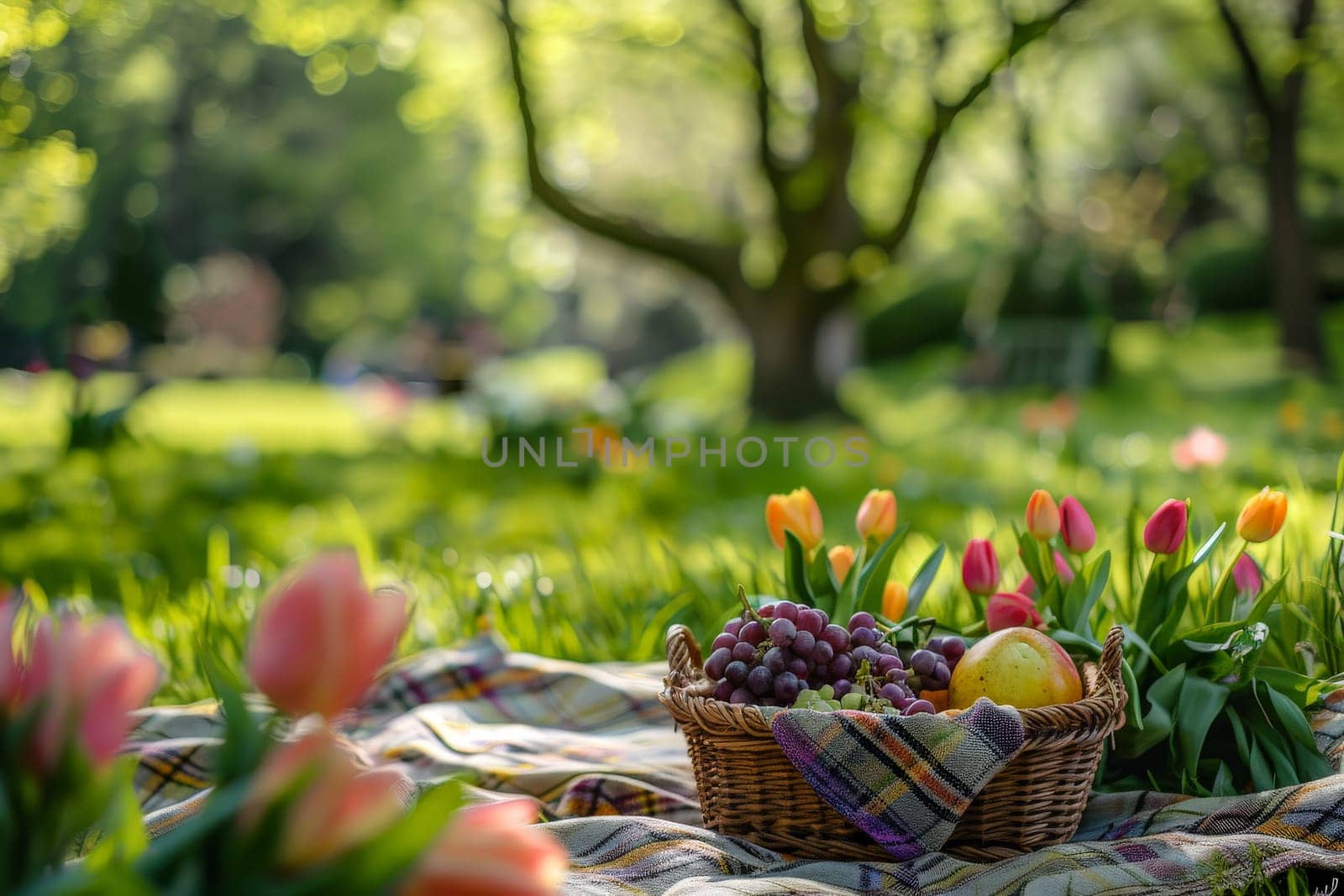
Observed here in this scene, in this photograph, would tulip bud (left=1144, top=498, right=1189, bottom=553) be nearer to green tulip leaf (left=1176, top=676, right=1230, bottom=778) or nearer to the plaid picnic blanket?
green tulip leaf (left=1176, top=676, right=1230, bottom=778)

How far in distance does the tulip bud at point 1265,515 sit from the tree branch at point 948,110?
18.0ft

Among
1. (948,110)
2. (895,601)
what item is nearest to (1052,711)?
(895,601)

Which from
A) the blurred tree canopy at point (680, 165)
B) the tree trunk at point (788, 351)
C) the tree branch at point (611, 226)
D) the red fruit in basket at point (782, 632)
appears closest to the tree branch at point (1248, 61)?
the blurred tree canopy at point (680, 165)

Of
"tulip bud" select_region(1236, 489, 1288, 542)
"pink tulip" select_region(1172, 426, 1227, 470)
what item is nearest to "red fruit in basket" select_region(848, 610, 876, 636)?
"tulip bud" select_region(1236, 489, 1288, 542)

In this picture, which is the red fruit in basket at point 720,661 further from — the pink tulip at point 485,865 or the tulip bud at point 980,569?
the pink tulip at point 485,865

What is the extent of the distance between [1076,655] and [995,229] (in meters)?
21.7

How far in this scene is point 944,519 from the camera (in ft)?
18.7

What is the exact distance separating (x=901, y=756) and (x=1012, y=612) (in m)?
0.45

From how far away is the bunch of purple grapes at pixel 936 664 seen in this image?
81.7 inches

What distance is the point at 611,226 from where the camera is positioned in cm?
920

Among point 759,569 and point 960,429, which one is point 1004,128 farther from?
point 759,569

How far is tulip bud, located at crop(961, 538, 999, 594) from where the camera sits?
2.27m

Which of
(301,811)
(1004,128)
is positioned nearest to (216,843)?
(301,811)

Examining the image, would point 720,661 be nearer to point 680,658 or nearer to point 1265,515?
point 680,658
